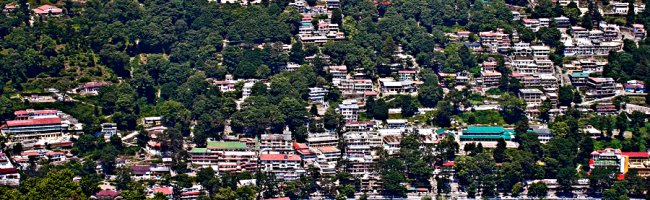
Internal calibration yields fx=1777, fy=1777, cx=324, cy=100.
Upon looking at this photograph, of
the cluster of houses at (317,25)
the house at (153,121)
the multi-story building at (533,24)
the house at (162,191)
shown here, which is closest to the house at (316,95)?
the cluster of houses at (317,25)

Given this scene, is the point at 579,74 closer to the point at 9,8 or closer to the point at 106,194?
the point at 106,194

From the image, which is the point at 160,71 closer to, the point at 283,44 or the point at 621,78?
the point at 283,44

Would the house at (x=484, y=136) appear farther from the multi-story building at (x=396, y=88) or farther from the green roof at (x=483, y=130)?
the multi-story building at (x=396, y=88)

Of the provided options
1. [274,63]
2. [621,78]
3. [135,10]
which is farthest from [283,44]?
[621,78]

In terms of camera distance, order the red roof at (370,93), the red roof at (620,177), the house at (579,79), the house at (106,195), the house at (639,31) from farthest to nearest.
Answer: the house at (639,31), the house at (579,79), the red roof at (370,93), the red roof at (620,177), the house at (106,195)

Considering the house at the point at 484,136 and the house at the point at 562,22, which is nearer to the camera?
the house at the point at 484,136

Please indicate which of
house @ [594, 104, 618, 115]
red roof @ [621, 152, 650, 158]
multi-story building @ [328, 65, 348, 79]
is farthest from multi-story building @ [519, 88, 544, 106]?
multi-story building @ [328, 65, 348, 79]
